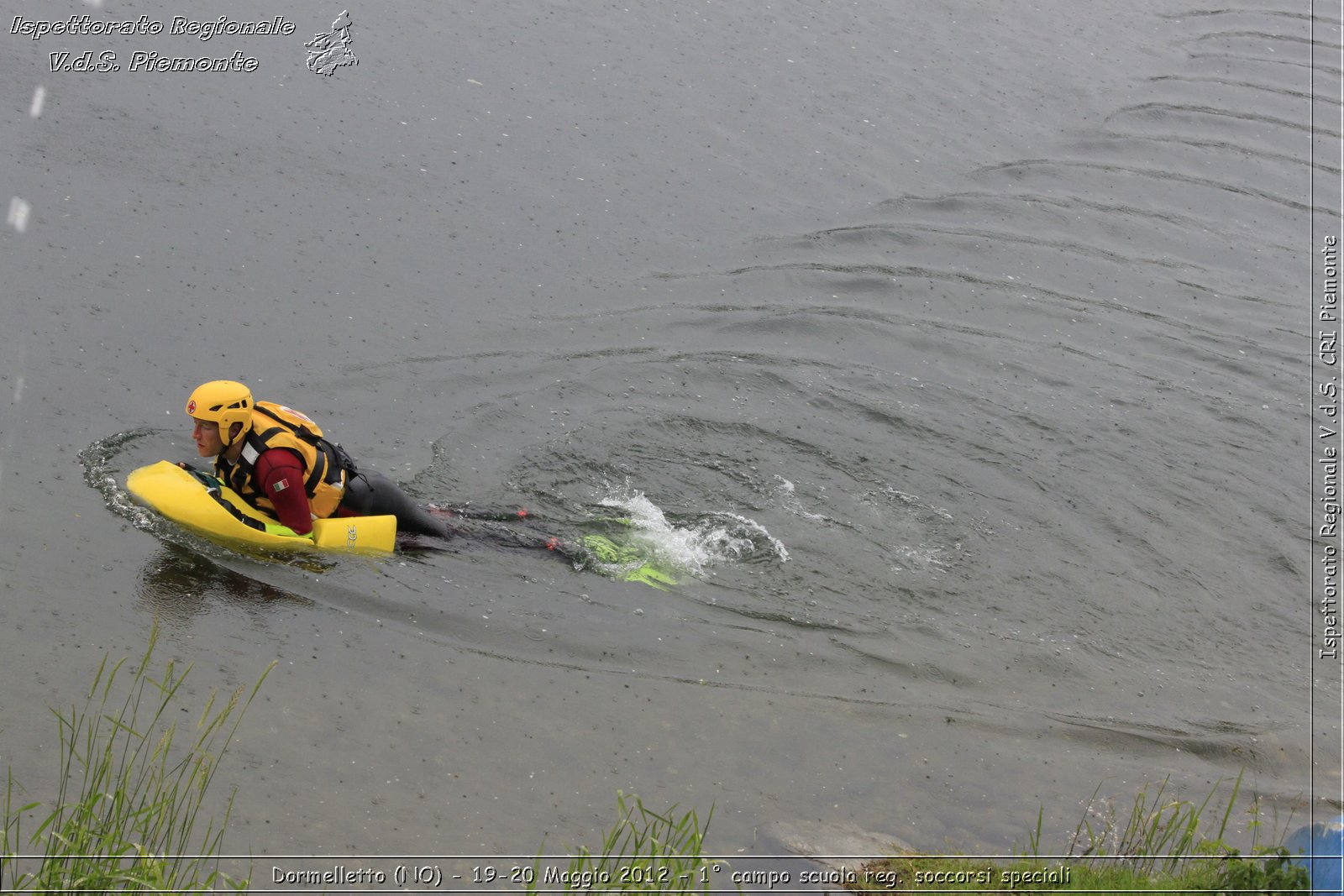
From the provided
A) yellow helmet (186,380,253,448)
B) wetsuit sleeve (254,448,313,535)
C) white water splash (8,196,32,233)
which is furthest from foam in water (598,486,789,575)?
white water splash (8,196,32,233)

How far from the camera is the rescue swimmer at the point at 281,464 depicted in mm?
8891

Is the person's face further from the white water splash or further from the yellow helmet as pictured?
the white water splash

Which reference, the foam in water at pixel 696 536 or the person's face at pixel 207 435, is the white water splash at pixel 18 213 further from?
the foam in water at pixel 696 536

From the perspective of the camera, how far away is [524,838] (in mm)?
7137

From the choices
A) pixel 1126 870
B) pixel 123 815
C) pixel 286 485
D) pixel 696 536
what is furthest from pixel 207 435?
pixel 1126 870

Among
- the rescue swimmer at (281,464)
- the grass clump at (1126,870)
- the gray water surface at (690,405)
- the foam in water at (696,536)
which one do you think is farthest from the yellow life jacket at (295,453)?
the grass clump at (1126,870)

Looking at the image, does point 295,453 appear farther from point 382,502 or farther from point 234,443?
point 382,502

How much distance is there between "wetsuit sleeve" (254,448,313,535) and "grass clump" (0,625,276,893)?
161 cm

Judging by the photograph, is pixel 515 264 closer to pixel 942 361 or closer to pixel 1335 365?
pixel 942 361

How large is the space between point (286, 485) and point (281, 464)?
159mm

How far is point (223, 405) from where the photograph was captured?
8812 millimetres

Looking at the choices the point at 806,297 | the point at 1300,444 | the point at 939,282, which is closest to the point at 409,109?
the point at 806,297

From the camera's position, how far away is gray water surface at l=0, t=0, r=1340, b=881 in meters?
8.21

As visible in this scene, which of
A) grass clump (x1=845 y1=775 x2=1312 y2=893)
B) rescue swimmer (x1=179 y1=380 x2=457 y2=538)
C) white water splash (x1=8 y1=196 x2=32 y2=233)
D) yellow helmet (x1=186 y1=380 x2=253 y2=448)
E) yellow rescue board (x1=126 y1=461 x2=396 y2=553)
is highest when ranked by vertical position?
white water splash (x1=8 y1=196 x2=32 y2=233)
